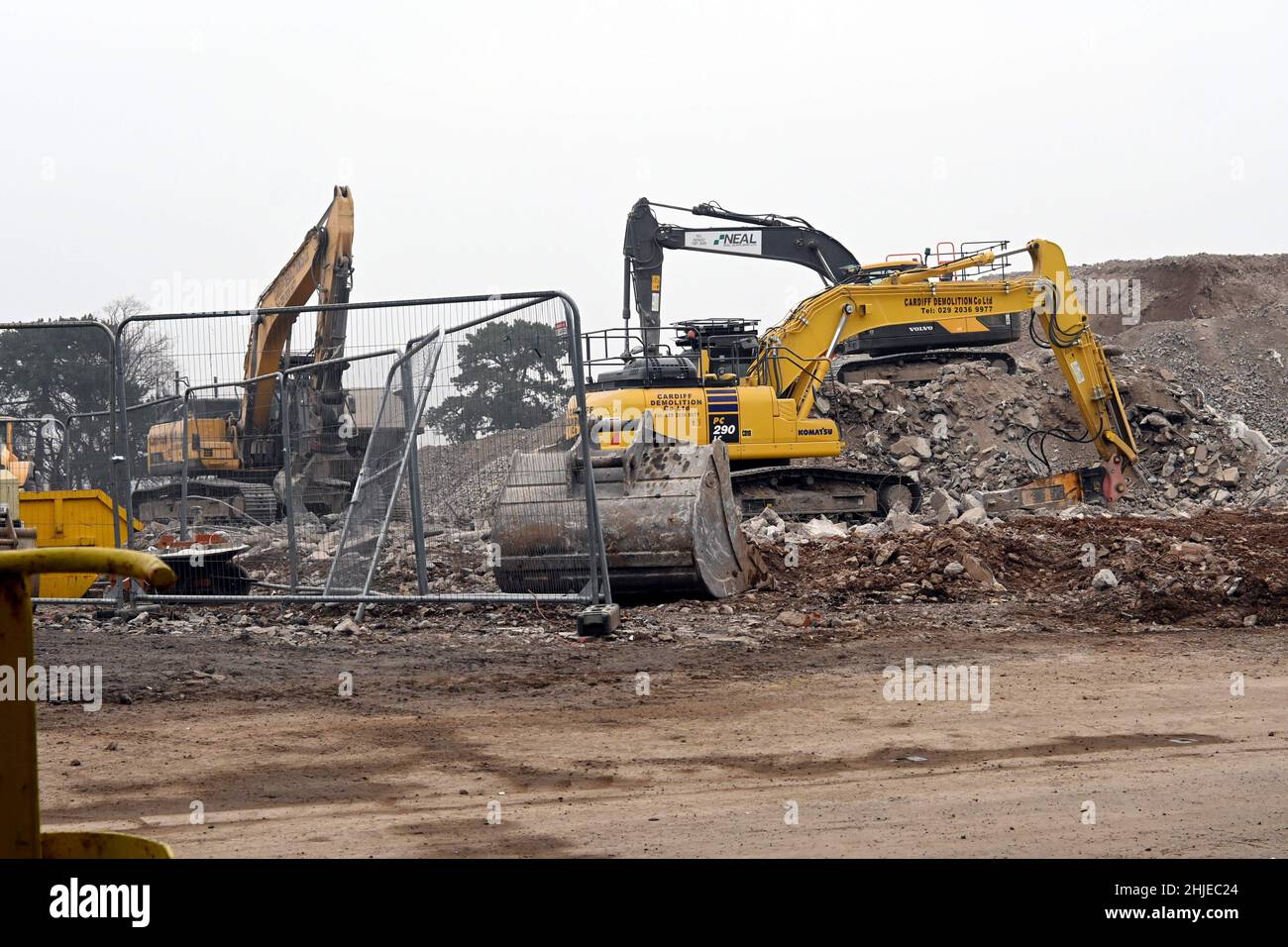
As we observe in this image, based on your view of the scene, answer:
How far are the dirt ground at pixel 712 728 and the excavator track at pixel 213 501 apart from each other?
1.12 metres

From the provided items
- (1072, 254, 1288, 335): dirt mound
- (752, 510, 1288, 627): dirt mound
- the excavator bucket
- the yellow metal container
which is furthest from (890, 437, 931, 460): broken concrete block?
(1072, 254, 1288, 335): dirt mound

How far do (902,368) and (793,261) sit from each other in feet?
16.4

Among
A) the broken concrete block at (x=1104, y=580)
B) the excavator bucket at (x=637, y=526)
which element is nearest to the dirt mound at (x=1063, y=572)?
the broken concrete block at (x=1104, y=580)

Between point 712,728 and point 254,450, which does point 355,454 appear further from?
point 712,728

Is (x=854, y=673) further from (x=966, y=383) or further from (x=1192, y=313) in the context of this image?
(x=1192, y=313)

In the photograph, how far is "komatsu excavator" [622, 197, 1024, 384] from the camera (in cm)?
2192

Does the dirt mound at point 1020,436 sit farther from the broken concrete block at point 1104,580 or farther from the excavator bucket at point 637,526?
the excavator bucket at point 637,526

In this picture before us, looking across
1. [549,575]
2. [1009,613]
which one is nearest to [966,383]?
[1009,613]

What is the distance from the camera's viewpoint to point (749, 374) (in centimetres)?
1972

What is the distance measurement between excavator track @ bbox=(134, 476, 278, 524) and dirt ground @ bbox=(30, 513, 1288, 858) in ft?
3.67

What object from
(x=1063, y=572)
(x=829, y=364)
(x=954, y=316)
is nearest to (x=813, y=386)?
(x=829, y=364)

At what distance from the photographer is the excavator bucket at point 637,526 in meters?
9.62
